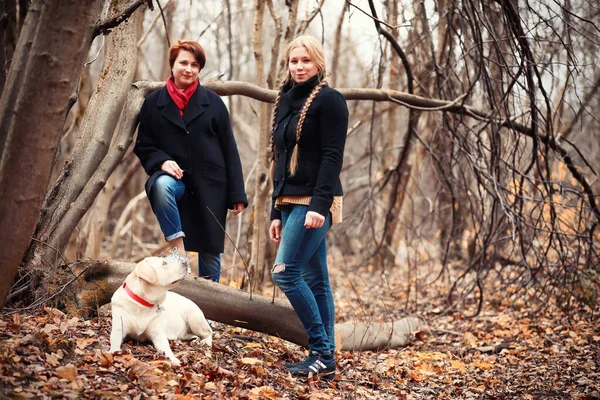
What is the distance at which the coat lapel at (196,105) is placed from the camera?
445 centimetres

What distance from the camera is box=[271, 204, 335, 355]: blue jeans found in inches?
148

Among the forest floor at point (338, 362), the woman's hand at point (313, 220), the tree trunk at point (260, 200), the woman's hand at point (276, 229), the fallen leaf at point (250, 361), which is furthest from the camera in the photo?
the tree trunk at point (260, 200)

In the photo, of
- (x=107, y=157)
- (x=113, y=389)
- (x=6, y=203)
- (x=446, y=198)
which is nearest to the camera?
(x=6, y=203)

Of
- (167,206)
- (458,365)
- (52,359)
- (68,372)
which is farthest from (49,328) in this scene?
(458,365)

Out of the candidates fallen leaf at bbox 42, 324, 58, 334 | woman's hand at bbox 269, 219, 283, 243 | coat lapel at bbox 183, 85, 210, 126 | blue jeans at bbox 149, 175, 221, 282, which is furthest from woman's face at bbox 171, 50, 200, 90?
fallen leaf at bbox 42, 324, 58, 334

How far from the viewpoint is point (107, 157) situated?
454cm

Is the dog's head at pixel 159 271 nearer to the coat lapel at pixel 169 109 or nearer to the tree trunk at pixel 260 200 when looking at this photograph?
the coat lapel at pixel 169 109

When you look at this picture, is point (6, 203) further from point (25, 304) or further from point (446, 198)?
point (446, 198)

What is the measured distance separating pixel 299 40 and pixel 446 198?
26.9 feet

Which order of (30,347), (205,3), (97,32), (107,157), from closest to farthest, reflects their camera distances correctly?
(30,347), (97,32), (107,157), (205,3)

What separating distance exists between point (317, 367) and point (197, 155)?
5.83ft

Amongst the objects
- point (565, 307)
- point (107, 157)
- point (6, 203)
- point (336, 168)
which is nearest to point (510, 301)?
point (565, 307)

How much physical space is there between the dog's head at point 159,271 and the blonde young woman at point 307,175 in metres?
0.66

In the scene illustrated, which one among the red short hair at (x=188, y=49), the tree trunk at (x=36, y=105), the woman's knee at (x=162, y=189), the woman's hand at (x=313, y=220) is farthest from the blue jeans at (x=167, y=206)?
the tree trunk at (x=36, y=105)
